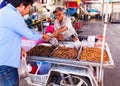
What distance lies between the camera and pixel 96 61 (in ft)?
7.40

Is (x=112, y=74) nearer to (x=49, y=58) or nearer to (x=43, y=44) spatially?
(x=43, y=44)

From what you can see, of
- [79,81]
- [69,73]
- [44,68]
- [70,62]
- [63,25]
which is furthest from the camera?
[63,25]

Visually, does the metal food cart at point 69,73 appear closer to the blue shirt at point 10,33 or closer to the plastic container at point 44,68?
the plastic container at point 44,68

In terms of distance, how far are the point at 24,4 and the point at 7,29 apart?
0.32 meters

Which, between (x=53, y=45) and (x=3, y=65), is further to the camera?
(x=53, y=45)

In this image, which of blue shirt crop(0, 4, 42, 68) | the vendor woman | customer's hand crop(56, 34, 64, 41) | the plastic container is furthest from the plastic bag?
the vendor woman

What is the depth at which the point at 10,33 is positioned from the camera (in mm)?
1878

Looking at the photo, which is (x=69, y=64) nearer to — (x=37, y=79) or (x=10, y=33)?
(x=37, y=79)

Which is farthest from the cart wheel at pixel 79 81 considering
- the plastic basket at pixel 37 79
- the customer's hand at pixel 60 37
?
the customer's hand at pixel 60 37

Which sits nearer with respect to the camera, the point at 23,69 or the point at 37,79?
the point at 23,69

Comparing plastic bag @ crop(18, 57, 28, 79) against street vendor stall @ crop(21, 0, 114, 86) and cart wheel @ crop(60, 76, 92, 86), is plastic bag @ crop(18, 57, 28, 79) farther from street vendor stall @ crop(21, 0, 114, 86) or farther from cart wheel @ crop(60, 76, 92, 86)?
cart wheel @ crop(60, 76, 92, 86)

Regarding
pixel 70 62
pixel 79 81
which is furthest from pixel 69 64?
pixel 79 81

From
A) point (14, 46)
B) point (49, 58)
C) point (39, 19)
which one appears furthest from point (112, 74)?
point (39, 19)

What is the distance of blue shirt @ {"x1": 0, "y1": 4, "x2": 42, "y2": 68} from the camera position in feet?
6.07
